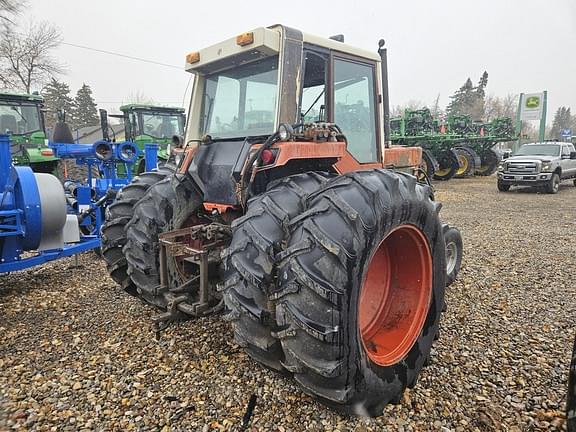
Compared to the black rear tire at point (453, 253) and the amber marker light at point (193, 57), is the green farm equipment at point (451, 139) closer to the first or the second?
the black rear tire at point (453, 253)

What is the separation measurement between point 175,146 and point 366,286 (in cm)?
225

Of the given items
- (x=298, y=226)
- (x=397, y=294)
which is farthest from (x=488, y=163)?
(x=298, y=226)

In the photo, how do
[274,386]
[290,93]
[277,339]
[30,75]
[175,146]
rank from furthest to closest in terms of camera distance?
[30,75] < [175,146] < [290,93] < [274,386] < [277,339]

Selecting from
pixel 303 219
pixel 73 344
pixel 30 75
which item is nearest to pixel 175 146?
pixel 73 344

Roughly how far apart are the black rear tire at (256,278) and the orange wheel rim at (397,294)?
663 millimetres

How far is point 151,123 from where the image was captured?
1175 cm

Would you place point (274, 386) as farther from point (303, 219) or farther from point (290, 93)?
point (290, 93)

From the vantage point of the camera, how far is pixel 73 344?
10.4ft

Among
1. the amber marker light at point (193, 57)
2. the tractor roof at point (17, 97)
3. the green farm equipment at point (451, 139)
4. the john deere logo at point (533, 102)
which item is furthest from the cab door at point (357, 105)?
the john deere logo at point (533, 102)

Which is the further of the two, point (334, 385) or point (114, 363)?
point (114, 363)

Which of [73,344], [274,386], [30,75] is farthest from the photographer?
[30,75]

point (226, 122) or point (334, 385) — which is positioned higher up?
point (226, 122)

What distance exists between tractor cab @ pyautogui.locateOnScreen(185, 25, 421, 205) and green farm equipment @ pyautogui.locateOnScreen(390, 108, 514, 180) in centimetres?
1323

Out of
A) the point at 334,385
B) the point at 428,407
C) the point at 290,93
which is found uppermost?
the point at 290,93
